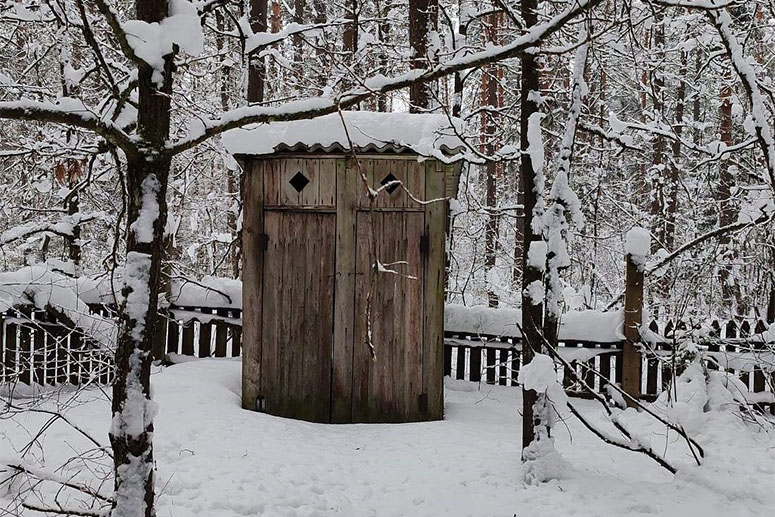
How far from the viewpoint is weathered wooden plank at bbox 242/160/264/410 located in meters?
6.64

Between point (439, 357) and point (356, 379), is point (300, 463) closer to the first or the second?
point (356, 379)

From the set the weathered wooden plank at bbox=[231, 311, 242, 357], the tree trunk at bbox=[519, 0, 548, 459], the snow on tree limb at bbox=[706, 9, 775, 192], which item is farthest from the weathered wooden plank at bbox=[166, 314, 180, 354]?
the snow on tree limb at bbox=[706, 9, 775, 192]

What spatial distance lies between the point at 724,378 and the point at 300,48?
43.9ft

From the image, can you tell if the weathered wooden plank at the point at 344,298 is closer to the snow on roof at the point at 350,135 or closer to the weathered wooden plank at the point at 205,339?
the snow on roof at the point at 350,135

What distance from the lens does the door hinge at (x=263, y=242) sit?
6668mm

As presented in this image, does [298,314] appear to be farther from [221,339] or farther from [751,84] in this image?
[751,84]

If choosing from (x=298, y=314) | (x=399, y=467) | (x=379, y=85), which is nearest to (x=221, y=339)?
(x=298, y=314)

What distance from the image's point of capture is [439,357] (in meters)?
6.56

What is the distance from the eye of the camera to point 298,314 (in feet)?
21.6

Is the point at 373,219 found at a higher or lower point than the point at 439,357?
higher

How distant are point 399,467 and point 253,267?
260 cm

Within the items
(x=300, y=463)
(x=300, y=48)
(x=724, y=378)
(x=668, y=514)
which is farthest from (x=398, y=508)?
(x=300, y=48)

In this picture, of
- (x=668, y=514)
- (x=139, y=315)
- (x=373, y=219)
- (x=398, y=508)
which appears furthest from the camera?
(x=373, y=219)

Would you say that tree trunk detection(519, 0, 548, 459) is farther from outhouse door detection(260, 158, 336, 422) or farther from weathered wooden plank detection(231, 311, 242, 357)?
weathered wooden plank detection(231, 311, 242, 357)
